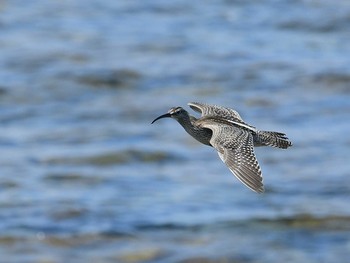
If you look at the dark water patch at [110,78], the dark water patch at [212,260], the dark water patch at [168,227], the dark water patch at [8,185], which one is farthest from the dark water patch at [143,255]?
the dark water patch at [110,78]

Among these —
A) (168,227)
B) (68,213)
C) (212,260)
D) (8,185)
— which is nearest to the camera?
(212,260)

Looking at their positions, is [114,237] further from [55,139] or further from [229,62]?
[229,62]

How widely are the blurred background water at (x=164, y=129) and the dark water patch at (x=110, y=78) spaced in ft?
0.13

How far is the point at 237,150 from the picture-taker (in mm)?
7262

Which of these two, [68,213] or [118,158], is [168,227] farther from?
[118,158]

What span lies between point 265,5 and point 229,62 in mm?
4361

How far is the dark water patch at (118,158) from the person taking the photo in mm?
19734

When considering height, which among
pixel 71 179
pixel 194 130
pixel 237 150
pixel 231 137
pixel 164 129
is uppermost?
pixel 164 129

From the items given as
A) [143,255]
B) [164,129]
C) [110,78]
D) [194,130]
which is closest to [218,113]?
[194,130]

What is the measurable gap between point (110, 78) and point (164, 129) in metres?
2.81

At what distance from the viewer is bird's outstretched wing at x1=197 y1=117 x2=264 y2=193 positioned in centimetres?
699

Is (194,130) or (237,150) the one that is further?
(194,130)

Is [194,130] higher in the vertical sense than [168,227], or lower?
lower

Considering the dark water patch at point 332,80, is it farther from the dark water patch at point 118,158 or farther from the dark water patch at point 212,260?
the dark water patch at point 212,260
